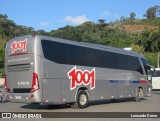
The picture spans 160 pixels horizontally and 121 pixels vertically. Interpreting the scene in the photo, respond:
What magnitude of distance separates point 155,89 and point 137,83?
14.6 metres

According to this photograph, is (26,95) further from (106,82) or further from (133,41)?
(133,41)

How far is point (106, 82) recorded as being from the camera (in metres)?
19.9

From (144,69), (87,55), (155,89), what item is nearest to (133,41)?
(155,89)

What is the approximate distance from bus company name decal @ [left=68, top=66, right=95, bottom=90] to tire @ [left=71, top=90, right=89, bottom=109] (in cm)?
47

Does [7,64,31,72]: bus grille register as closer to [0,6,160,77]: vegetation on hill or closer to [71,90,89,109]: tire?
[71,90,89,109]: tire

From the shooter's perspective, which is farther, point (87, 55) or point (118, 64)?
point (118, 64)

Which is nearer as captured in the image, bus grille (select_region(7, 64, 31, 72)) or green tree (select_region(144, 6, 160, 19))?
bus grille (select_region(7, 64, 31, 72))

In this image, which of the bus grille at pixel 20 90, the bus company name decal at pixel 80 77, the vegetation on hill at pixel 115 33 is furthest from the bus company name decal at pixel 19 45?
the vegetation on hill at pixel 115 33

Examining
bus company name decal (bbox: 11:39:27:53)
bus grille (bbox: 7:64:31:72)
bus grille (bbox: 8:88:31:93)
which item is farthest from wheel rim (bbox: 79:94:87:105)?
bus company name decal (bbox: 11:39:27:53)

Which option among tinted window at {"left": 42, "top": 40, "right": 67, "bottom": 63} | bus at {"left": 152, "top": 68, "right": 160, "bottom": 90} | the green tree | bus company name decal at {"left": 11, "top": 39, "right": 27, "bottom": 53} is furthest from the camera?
the green tree

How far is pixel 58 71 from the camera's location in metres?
16.2

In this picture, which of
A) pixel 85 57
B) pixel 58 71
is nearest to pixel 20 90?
pixel 58 71

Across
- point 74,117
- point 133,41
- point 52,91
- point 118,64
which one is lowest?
point 74,117

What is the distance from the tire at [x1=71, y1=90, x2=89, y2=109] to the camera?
57.0ft
